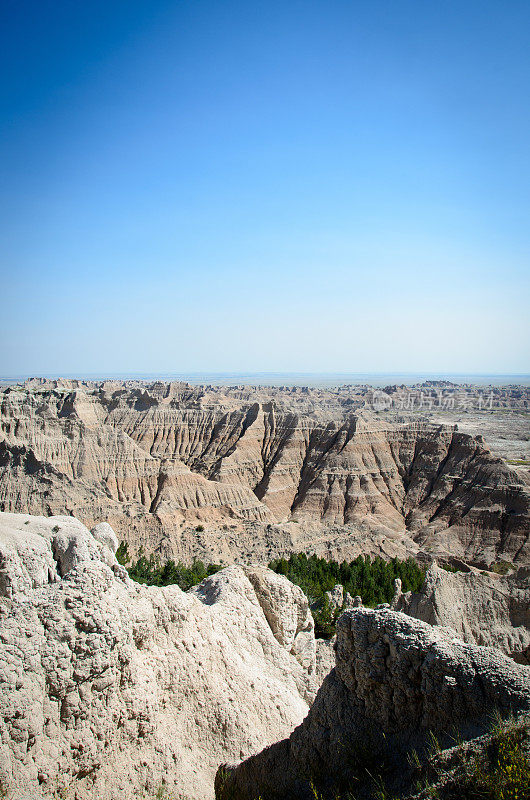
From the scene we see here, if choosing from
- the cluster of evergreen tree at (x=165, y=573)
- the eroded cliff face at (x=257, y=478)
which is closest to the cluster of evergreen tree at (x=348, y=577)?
the eroded cliff face at (x=257, y=478)

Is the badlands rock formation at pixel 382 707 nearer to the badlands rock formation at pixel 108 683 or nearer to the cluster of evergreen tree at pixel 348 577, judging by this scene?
the badlands rock formation at pixel 108 683

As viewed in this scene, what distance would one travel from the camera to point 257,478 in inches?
2542

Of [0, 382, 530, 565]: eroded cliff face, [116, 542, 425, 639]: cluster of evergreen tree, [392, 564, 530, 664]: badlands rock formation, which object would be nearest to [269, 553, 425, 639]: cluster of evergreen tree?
[116, 542, 425, 639]: cluster of evergreen tree

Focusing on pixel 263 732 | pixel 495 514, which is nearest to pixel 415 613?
pixel 263 732

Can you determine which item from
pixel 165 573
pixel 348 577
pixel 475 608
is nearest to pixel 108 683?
pixel 475 608

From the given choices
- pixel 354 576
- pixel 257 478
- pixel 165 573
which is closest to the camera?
pixel 165 573

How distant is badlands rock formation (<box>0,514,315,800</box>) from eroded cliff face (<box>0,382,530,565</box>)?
2766 centimetres

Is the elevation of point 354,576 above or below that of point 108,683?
below

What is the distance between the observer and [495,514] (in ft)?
160

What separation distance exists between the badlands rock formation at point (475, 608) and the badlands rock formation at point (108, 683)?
11702 mm

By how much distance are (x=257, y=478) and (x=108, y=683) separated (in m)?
55.8

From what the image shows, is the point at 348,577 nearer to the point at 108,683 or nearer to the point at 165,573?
the point at 165,573

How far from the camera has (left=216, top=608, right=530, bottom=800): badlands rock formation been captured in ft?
25.7

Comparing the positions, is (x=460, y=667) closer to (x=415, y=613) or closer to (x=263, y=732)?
(x=263, y=732)
